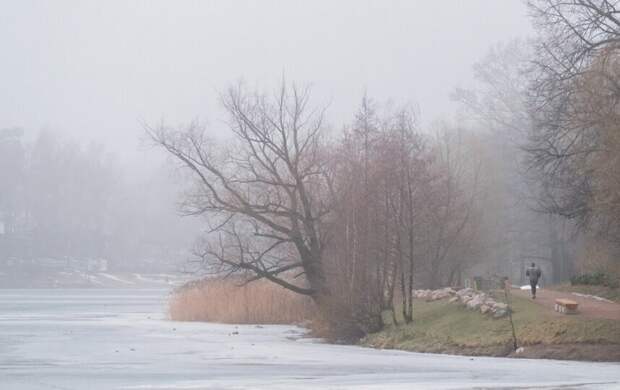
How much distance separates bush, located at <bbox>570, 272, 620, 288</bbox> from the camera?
1577 inches

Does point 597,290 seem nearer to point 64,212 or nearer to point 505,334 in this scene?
point 505,334

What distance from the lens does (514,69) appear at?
7944 centimetres

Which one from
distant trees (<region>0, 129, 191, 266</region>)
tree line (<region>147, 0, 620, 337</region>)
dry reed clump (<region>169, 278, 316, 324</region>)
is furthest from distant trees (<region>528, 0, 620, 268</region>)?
distant trees (<region>0, 129, 191, 266</region>)

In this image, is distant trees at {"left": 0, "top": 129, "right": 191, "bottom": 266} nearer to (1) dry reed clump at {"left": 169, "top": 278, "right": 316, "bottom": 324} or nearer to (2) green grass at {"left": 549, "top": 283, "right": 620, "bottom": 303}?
(1) dry reed clump at {"left": 169, "top": 278, "right": 316, "bottom": 324}

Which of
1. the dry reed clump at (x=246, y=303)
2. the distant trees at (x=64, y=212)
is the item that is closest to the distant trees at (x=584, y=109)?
the dry reed clump at (x=246, y=303)

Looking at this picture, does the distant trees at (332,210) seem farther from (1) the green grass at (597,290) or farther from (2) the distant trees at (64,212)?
(2) the distant trees at (64,212)

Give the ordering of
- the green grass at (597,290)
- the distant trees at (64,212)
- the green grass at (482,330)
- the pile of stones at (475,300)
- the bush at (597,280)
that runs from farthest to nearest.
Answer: the distant trees at (64,212)
the bush at (597,280)
the green grass at (597,290)
the pile of stones at (475,300)
the green grass at (482,330)

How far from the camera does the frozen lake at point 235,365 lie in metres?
21.2

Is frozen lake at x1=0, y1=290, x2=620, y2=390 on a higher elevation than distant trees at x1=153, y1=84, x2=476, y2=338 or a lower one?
lower

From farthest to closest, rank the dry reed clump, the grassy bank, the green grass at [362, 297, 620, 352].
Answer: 1. the dry reed clump
2. the green grass at [362, 297, 620, 352]
3. the grassy bank

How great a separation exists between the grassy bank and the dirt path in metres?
0.75

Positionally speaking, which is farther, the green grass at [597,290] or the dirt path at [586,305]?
the green grass at [597,290]

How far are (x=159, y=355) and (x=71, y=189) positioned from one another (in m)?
105

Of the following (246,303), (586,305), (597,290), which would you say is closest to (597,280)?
(597,290)
